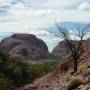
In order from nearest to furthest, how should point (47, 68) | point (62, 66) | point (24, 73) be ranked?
point (62, 66), point (24, 73), point (47, 68)

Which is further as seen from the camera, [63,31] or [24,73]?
[24,73]

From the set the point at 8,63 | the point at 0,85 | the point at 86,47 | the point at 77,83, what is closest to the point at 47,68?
the point at 8,63

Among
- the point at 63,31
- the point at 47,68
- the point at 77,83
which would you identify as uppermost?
the point at 63,31

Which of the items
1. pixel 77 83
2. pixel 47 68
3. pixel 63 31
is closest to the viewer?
pixel 77 83

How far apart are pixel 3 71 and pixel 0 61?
2.80 metres

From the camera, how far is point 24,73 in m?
104

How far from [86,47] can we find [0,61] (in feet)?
107

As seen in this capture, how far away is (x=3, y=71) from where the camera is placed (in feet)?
A: 318

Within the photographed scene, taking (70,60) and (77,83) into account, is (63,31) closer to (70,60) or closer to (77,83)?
(70,60)

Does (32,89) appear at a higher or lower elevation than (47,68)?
higher

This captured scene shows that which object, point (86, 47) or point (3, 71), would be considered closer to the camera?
point (86, 47)

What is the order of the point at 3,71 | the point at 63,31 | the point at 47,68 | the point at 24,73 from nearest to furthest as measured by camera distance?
the point at 63,31 < the point at 3,71 < the point at 24,73 < the point at 47,68

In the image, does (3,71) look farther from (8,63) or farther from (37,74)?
(37,74)

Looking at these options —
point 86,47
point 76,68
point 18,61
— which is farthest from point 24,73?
point 76,68
